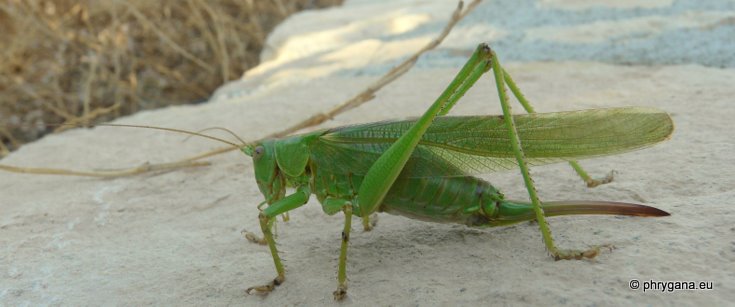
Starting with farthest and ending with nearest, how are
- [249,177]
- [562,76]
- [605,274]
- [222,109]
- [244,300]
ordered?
[222,109] < [562,76] < [249,177] < [244,300] < [605,274]

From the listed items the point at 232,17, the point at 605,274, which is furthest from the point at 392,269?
the point at 232,17

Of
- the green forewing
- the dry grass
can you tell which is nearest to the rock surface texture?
the green forewing

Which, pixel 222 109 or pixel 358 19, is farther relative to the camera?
pixel 358 19

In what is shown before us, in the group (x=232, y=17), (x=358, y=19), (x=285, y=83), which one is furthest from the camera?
(x=232, y=17)

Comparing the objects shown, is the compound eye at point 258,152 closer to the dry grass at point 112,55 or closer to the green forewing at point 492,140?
the green forewing at point 492,140

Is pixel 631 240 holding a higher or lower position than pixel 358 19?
lower

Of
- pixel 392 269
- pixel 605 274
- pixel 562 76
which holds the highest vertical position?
pixel 562 76

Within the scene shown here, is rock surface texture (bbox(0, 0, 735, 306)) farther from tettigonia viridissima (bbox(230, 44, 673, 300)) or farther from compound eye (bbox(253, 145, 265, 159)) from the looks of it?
compound eye (bbox(253, 145, 265, 159))

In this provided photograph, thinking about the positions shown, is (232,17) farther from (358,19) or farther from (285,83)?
(285,83)
